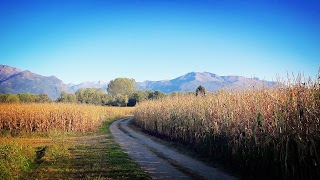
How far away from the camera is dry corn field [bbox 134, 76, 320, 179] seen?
8.54 meters

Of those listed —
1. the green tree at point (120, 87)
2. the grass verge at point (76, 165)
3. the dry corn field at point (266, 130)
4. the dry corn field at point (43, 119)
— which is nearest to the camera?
the dry corn field at point (266, 130)

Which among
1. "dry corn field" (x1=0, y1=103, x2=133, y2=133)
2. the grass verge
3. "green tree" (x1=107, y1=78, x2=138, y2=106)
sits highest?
"green tree" (x1=107, y1=78, x2=138, y2=106)

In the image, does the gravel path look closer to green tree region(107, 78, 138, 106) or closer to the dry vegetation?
the dry vegetation

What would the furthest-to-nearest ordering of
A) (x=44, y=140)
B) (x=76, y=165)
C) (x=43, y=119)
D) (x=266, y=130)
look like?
1. (x=43, y=119)
2. (x=44, y=140)
3. (x=76, y=165)
4. (x=266, y=130)

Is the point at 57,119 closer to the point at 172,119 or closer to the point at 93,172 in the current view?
the point at 172,119

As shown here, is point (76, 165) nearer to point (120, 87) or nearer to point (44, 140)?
point (44, 140)

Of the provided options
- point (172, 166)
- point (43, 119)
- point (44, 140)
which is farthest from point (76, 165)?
point (43, 119)

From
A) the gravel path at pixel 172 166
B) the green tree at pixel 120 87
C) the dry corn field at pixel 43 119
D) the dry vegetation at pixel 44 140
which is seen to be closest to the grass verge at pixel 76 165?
the dry vegetation at pixel 44 140

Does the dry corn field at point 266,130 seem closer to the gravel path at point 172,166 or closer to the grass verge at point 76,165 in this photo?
the gravel path at point 172,166

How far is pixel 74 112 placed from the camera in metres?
31.7

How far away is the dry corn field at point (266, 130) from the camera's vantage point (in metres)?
8.54

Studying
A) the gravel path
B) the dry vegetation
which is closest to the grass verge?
the dry vegetation

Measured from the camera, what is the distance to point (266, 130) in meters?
10.5

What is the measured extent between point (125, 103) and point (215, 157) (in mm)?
95082
